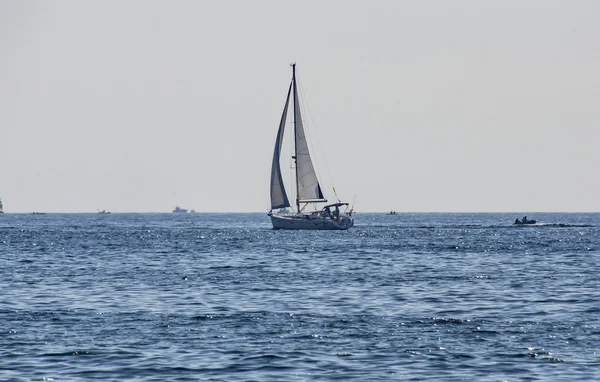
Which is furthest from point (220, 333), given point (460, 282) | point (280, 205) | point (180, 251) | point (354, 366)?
point (280, 205)

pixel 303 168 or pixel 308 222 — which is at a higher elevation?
pixel 303 168

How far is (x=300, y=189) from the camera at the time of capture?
134 m

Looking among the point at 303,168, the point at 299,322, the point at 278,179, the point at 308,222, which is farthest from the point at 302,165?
the point at 299,322

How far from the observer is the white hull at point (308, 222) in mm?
134875

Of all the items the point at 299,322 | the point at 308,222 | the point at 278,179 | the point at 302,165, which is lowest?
the point at 299,322

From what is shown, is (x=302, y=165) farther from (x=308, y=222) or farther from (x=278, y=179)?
(x=308, y=222)

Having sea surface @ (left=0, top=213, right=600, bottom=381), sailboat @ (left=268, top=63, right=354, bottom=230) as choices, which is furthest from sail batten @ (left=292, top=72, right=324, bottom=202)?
sea surface @ (left=0, top=213, right=600, bottom=381)

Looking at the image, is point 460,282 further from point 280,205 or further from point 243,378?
point 280,205

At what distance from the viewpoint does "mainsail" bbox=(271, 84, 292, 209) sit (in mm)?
132500

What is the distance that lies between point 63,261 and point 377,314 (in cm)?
3670

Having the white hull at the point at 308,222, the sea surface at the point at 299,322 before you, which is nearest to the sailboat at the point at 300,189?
the white hull at the point at 308,222

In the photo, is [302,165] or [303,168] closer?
[302,165]

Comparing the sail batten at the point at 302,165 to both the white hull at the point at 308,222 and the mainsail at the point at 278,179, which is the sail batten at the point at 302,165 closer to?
the mainsail at the point at 278,179

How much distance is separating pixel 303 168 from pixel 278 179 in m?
3.83
